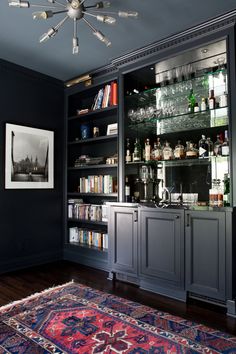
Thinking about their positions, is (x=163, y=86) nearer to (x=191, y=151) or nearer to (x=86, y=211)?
(x=191, y=151)

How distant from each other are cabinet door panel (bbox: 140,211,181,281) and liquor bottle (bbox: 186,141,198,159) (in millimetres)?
736

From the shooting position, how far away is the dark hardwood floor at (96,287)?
94.5 inches

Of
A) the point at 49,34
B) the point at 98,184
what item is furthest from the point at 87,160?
the point at 49,34

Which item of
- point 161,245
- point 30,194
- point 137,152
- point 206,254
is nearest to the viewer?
point 206,254

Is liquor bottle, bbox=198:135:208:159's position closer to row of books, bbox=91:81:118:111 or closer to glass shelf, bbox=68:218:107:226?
row of books, bbox=91:81:118:111

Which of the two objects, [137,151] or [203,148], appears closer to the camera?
[203,148]

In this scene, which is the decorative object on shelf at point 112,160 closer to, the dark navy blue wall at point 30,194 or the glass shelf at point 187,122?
the glass shelf at point 187,122

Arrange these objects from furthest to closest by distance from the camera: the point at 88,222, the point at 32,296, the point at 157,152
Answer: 1. the point at 88,222
2. the point at 157,152
3. the point at 32,296

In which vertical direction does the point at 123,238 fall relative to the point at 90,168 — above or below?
below

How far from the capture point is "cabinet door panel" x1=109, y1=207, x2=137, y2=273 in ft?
10.4

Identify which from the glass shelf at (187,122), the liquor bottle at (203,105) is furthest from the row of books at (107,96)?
the liquor bottle at (203,105)

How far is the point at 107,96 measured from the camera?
384 cm

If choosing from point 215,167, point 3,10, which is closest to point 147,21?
point 3,10

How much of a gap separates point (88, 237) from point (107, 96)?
6.80ft
